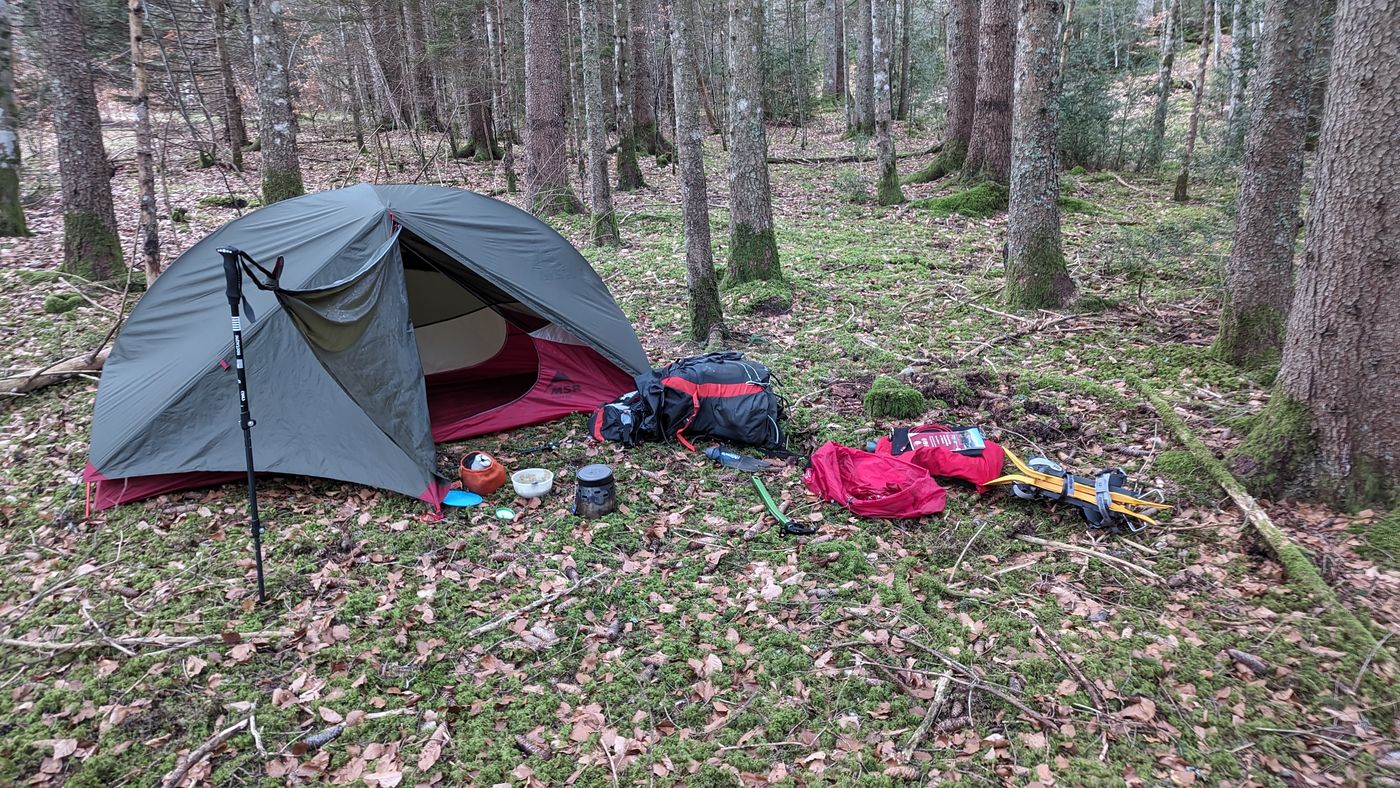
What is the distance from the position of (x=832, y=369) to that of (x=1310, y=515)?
3331 mm

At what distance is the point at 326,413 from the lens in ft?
15.5

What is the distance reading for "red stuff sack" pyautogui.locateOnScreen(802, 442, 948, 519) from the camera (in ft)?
14.7

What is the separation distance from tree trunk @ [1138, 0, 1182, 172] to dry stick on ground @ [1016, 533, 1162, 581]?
1117 centimetres

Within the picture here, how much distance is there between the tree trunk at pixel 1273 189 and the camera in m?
5.42

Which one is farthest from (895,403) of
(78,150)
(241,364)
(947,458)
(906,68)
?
(906,68)

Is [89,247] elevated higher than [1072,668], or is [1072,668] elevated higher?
[89,247]

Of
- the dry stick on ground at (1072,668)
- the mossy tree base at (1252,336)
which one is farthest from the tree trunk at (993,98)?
the dry stick on ground at (1072,668)

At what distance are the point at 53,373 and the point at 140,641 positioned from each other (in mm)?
4243

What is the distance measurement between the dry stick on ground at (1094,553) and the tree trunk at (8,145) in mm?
12206

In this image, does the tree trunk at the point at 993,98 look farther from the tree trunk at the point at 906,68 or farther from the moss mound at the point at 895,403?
the tree trunk at the point at 906,68

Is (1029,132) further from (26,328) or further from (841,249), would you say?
(26,328)

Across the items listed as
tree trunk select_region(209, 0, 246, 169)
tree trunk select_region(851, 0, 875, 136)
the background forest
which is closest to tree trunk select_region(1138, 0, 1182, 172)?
tree trunk select_region(851, 0, 875, 136)

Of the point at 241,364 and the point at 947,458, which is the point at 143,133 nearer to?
the point at 241,364

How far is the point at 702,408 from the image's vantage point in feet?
17.8
